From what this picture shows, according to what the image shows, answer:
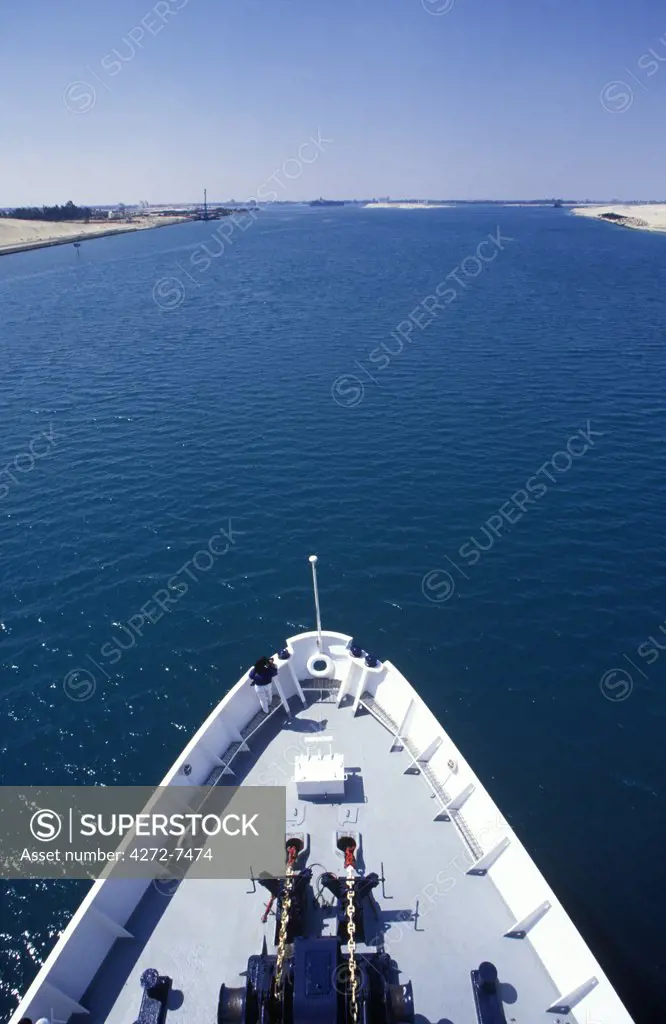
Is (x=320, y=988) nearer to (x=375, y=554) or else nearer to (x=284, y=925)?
(x=284, y=925)

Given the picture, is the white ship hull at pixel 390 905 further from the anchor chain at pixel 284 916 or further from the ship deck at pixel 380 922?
the anchor chain at pixel 284 916

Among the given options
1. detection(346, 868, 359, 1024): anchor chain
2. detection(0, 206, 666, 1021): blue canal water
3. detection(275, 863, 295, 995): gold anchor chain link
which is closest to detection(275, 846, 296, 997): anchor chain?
detection(275, 863, 295, 995): gold anchor chain link

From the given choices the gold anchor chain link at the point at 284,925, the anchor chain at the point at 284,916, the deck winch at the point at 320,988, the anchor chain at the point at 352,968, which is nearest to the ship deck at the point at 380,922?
the anchor chain at the point at 284,916

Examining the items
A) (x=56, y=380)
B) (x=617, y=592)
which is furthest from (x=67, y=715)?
(x=56, y=380)

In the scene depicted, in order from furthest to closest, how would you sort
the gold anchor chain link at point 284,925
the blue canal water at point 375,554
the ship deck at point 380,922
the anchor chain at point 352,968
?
the blue canal water at point 375,554, the ship deck at point 380,922, the gold anchor chain link at point 284,925, the anchor chain at point 352,968

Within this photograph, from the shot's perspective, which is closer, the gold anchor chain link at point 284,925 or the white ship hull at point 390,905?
the gold anchor chain link at point 284,925

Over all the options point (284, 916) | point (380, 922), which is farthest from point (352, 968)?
point (380, 922)

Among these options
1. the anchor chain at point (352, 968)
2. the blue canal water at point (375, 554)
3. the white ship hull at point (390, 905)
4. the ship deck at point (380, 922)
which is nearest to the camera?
the anchor chain at point (352, 968)
